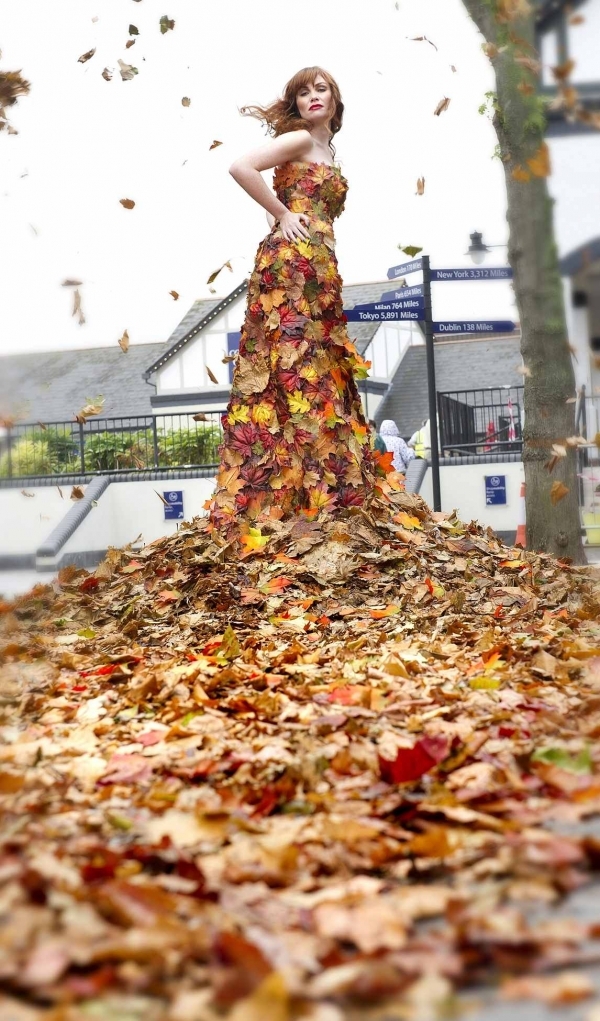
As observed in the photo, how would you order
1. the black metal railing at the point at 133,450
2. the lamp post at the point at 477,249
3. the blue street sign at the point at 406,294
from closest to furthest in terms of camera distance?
the blue street sign at the point at 406,294, the lamp post at the point at 477,249, the black metal railing at the point at 133,450

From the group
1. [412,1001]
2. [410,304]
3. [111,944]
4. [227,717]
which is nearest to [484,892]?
[412,1001]

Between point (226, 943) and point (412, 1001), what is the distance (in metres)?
0.24

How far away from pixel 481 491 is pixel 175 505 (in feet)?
16.5

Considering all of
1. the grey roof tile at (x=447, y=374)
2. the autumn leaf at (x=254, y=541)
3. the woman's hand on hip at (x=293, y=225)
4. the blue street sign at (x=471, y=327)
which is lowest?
the autumn leaf at (x=254, y=541)

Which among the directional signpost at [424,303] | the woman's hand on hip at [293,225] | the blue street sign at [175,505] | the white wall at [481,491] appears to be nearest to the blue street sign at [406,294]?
the directional signpost at [424,303]

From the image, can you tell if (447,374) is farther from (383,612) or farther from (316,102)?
(383,612)

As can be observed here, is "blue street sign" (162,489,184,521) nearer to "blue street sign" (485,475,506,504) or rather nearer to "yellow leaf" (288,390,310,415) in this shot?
"blue street sign" (485,475,506,504)

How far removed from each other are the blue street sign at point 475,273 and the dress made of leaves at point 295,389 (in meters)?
3.40

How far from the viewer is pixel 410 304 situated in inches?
379

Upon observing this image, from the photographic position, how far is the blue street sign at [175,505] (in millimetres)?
17062

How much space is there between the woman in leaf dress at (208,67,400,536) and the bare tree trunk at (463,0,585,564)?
1.73 m

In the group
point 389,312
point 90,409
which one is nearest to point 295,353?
point 90,409

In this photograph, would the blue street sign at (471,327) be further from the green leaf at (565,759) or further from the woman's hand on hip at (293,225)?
the green leaf at (565,759)

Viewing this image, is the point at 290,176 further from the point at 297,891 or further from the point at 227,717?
the point at 297,891
